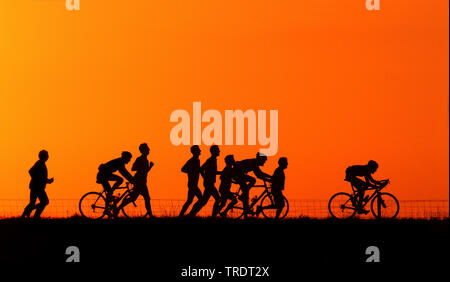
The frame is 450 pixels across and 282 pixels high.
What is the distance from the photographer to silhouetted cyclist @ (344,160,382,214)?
26.0 m

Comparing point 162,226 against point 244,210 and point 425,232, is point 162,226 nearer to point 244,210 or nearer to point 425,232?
point 244,210

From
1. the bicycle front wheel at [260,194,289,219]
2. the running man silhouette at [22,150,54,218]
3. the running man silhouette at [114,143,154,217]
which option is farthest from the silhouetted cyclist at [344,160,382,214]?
the running man silhouette at [22,150,54,218]

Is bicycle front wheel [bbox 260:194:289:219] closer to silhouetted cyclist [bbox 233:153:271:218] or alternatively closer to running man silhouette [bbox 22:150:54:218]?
silhouetted cyclist [bbox 233:153:271:218]

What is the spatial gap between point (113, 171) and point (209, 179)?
2.48 meters

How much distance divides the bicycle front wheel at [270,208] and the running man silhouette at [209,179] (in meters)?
1.56

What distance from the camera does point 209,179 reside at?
24.7 m

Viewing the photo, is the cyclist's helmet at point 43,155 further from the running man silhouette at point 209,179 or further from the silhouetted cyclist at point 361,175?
the silhouetted cyclist at point 361,175

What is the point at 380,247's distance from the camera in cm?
2131

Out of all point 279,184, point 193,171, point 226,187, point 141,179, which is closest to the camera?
point 193,171

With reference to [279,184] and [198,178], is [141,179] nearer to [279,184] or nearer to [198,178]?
[198,178]

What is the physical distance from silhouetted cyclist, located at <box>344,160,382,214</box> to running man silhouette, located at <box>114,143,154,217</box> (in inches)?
207

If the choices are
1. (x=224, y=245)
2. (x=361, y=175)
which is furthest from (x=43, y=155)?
(x=361, y=175)

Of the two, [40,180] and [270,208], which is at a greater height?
[40,180]

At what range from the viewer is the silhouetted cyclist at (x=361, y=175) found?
1022 inches
